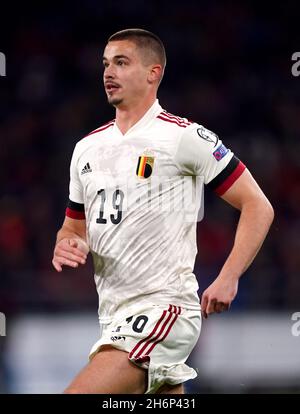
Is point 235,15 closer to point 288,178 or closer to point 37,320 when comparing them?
point 288,178

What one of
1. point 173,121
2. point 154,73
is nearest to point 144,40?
point 154,73

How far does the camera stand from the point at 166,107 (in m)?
12.8

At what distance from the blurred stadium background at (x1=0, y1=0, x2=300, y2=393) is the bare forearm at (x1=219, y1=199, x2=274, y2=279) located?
15.1 ft

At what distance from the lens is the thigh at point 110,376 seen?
434 cm

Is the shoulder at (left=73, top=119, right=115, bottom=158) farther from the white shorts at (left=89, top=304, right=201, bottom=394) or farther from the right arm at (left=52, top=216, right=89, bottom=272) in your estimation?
the white shorts at (left=89, top=304, right=201, bottom=394)

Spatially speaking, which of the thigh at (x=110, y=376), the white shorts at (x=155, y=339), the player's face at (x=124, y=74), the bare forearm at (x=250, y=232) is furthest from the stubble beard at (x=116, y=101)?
the thigh at (x=110, y=376)

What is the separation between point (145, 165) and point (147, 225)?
1.05ft

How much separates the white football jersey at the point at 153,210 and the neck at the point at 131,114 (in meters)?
0.10

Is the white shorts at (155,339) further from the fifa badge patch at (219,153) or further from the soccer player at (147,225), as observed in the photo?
the fifa badge patch at (219,153)

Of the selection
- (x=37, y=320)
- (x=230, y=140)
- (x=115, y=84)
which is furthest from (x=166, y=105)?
(x=115, y=84)

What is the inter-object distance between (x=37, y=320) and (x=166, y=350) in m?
4.95

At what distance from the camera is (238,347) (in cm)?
914

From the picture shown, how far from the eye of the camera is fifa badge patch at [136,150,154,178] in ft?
15.6

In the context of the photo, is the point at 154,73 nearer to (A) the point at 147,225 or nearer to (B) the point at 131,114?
(B) the point at 131,114
